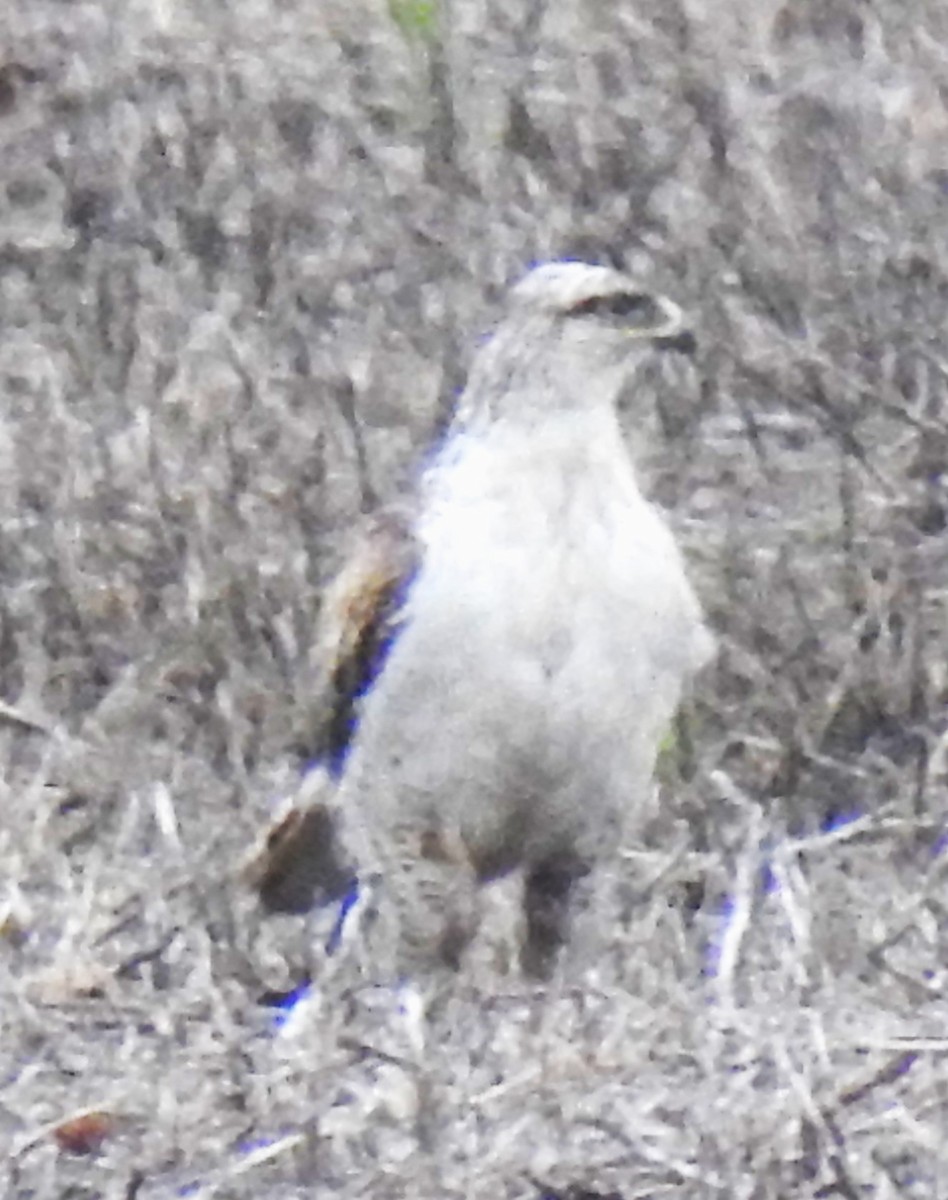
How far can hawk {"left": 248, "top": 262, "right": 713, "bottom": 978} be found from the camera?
4.31 m

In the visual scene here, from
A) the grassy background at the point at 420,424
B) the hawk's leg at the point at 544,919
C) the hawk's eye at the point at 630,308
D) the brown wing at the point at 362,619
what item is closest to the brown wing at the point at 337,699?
the brown wing at the point at 362,619

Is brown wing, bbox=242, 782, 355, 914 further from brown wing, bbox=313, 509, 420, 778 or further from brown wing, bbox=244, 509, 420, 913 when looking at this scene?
brown wing, bbox=313, 509, 420, 778

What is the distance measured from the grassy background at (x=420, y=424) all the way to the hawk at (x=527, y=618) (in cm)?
48

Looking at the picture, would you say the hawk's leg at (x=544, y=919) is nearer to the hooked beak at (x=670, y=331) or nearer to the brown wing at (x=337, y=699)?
the brown wing at (x=337, y=699)

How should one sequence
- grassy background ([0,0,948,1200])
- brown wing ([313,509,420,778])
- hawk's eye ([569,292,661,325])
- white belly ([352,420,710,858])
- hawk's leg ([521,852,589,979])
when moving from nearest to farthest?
white belly ([352,420,710,858]), hawk's eye ([569,292,661,325]), brown wing ([313,509,420,778]), hawk's leg ([521,852,589,979]), grassy background ([0,0,948,1200])

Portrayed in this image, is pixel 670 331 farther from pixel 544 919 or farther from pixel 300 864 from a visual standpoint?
pixel 300 864

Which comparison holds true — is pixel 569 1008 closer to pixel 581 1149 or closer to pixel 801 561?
pixel 581 1149

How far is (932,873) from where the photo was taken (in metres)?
5.27

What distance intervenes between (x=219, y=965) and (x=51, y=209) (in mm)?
2726

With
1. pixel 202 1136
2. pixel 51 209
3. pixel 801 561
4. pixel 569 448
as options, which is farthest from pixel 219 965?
pixel 51 209

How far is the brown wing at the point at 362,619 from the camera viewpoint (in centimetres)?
457

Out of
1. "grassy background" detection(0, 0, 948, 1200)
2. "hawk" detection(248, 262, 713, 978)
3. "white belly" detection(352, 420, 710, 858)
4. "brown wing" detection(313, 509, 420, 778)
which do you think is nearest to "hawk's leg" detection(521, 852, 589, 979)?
"grassy background" detection(0, 0, 948, 1200)

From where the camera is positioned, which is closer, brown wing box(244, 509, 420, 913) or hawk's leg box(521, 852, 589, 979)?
brown wing box(244, 509, 420, 913)

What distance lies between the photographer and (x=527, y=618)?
429 centimetres
